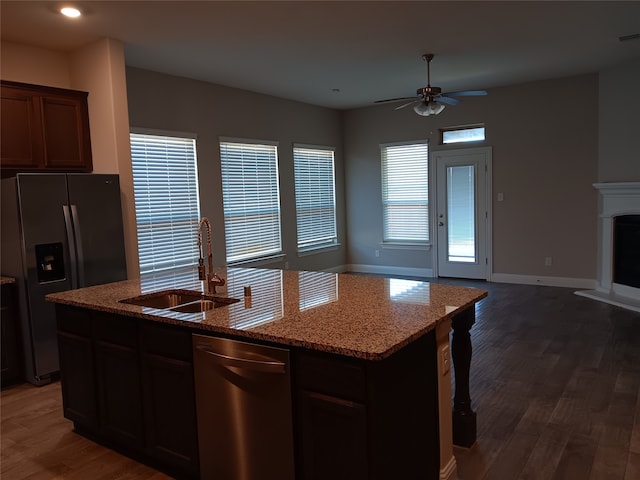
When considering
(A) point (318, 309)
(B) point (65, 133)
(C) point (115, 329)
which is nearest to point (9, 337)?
(B) point (65, 133)

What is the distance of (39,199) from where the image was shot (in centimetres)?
386

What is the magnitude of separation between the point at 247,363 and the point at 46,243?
8.93 ft

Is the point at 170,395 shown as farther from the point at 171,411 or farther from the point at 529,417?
the point at 529,417

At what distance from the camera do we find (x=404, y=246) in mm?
8484

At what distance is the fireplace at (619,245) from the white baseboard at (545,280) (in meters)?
0.27

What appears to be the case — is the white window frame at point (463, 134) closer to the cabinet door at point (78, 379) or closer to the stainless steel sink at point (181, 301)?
the stainless steel sink at point (181, 301)

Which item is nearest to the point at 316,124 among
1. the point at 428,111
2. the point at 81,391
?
the point at 428,111

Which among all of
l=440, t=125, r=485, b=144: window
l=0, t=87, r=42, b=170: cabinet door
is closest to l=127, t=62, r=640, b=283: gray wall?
l=440, t=125, r=485, b=144: window

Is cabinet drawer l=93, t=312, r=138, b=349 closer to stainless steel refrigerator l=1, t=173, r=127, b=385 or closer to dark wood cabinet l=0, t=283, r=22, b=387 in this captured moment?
stainless steel refrigerator l=1, t=173, r=127, b=385

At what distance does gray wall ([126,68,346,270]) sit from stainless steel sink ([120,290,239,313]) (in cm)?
309

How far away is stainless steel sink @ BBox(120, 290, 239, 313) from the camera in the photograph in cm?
278

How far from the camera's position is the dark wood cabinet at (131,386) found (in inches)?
93.5

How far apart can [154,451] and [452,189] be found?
6.36m

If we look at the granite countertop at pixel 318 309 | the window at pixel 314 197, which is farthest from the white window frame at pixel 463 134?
the granite countertop at pixel 318 309
